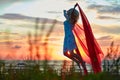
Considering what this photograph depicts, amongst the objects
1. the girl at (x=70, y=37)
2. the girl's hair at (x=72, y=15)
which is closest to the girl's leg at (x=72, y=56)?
the girl at (x=70, y=37)

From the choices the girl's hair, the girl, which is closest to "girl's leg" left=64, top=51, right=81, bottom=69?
the girl

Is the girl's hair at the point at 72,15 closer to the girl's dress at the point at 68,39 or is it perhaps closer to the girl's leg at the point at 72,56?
the girl's dress at the point at 68,39

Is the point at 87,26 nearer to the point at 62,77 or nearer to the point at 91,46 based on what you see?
the point at 91,46

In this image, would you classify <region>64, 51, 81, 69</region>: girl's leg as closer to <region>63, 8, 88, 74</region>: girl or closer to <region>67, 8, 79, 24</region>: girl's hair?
<region>63, 8, 88, 74</region>: girl

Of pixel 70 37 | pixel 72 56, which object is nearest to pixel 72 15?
pixel 70 37

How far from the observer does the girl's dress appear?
562 inches

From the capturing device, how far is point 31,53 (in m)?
6.54

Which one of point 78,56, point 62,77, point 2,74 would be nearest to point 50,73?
point 62,77

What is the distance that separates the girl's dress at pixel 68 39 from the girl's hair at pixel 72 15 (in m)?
0.16

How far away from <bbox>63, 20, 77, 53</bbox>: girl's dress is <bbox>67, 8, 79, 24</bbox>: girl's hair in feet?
0.52

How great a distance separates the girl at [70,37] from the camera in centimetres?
1412

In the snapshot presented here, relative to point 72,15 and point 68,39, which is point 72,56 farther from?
point 72,15

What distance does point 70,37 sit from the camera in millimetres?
14555

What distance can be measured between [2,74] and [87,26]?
24.1ft
